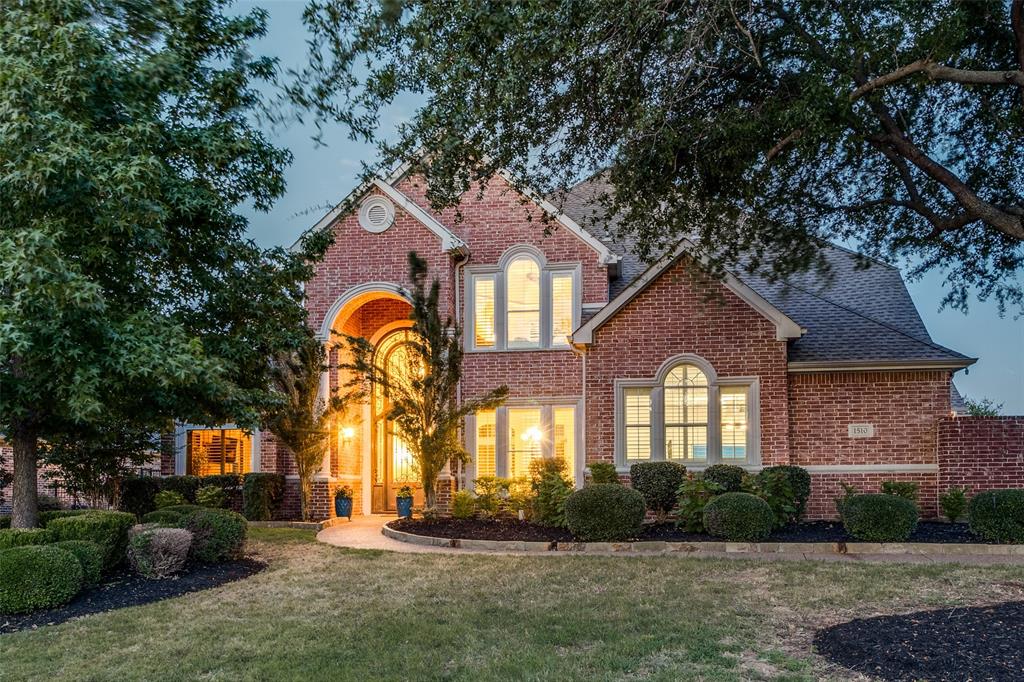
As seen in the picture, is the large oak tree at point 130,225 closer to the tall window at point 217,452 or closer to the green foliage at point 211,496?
the green foliage at point 211,496

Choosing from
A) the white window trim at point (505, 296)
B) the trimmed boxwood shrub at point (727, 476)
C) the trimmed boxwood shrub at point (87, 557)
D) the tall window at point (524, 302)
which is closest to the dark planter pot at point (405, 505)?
the white window trim at point (505, 296)

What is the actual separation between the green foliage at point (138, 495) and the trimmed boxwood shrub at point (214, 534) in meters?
6.27

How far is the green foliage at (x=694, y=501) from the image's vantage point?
1270 centimetres

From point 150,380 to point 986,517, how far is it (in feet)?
36.7

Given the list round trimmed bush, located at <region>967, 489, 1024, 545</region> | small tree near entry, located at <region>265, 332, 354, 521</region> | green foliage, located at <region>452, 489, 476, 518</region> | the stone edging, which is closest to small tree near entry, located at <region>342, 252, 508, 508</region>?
green foliage, located at <region>452, 489, 476, 518</region>

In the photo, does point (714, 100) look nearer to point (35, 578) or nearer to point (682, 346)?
point (682, 346)

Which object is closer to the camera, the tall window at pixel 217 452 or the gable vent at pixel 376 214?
the gable vent at pixel 376 214

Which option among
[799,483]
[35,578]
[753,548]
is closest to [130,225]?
[35,578]

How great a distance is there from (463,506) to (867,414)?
7.59m

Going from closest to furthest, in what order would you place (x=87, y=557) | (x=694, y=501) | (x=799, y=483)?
(x=87, y=557), (x=694, y=501), (x=799, y=483)

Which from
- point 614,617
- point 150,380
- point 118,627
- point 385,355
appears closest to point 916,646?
point 614,617

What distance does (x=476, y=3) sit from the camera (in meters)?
8.34

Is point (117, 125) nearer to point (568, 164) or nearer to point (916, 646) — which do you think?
point (568, 164)

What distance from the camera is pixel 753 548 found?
11.8 metres
